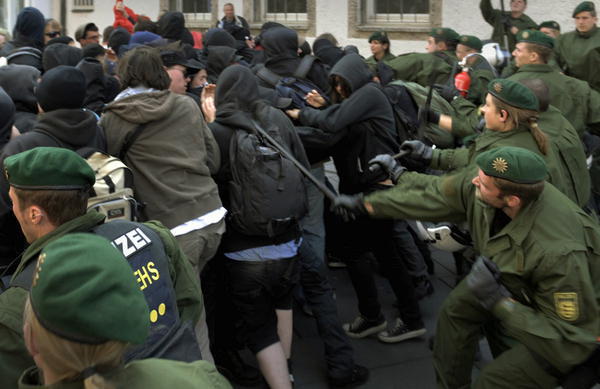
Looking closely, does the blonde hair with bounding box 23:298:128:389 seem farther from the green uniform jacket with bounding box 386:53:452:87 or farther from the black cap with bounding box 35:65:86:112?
the green uniform jacket with bounding box 386:53:452:87

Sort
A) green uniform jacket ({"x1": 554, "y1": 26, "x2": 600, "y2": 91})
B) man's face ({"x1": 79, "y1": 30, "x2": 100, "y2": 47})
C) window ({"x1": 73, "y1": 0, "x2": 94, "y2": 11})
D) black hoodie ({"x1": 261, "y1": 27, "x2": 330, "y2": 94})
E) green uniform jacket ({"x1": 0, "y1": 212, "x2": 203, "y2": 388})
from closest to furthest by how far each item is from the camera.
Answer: green uniform jacket ({"x1": 0, "y1": 212, "x2": 203, "y2": 388}) → black hoodie ({"x1": 261, "y1": 27, "x2": 330, "y2": 94}) → green uniform jacket ({"x1": 554, "y1": 26, "x2": 600, "y2": 91}) → man's face ({"x1": 79, "y1": 30, "x2": 100, "y2": 47}) → window ({"x1": 73, "y1": 0, "x2": 94, "y2": 11})

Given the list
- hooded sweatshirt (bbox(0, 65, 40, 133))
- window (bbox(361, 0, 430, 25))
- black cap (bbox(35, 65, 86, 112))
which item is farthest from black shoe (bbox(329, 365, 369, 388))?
window (bbox(361, 0, 430, 25))

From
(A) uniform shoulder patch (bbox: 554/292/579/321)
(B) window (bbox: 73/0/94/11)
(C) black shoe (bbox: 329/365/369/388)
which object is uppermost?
(B) window (bbox: 73/0/94/11)

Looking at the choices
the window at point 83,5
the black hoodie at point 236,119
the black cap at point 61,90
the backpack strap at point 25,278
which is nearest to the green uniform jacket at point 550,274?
the black hoodie at point 236,119

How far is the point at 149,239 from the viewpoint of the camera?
2404 millimetres

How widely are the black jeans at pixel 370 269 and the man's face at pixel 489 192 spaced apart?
169 centimetres

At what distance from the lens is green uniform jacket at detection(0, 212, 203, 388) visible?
199cm

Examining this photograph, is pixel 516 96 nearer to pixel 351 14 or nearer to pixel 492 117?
pixel 492 117

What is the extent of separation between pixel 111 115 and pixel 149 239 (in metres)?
1.30

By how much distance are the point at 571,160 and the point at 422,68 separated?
3.82 metres

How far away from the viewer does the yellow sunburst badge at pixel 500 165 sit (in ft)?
9.93

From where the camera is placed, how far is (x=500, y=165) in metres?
3.04

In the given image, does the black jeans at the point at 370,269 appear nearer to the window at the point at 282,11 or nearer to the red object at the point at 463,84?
the red object at the point at 463,84

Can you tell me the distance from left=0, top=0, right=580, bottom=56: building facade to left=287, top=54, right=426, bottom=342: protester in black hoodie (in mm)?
8641
